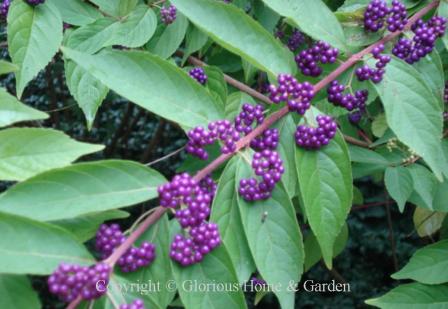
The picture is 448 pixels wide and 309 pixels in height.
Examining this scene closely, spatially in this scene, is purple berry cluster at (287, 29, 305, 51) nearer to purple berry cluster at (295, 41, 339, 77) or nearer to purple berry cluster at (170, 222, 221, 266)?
purple berry cluster at (295, 41, 339, 77)

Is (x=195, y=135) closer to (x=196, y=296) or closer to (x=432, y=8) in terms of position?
(x=196, y=296)

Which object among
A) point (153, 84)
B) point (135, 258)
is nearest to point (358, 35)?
point (153, 84)

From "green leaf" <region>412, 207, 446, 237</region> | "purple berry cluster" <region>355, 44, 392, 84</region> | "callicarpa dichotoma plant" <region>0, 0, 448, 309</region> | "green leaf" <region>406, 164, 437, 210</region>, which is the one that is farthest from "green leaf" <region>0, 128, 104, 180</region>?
"green leaf" <region>412, 207, 446, 237</region>

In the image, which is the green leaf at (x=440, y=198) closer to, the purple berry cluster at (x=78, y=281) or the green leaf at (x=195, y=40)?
the green leaf at (x=195, y=40)

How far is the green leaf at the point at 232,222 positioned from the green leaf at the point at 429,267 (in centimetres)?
62

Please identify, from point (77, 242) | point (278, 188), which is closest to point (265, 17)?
point (278, 188)

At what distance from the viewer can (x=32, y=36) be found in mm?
1740

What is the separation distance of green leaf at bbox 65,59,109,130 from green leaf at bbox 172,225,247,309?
2.61 feet

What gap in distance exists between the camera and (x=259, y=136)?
1415 millimetres

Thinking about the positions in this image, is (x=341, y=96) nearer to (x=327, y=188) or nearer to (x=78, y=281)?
(x=327, y=188)

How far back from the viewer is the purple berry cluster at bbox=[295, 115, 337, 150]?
4.59ft

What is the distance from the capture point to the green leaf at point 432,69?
5.39 feet

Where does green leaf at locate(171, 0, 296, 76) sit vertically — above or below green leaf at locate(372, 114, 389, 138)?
above

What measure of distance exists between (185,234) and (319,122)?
0.42 meters
